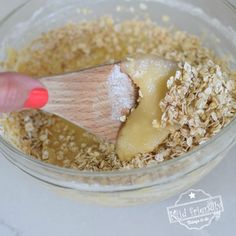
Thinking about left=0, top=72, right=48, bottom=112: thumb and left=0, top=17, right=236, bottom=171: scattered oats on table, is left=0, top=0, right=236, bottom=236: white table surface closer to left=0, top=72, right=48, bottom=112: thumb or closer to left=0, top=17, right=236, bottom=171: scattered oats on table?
left=0, top=17, right=236, bottom=171: scattered oats on table

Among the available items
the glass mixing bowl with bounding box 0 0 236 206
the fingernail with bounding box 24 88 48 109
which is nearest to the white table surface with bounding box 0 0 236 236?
the glass mixing bowl with bounding box 0 0 236 206

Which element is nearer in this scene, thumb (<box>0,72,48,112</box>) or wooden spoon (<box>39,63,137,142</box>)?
thumb (<box>0,72,48,112</box>)

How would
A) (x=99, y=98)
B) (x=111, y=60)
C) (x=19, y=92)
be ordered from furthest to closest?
(x=111, y=60)
(x=99, y=98)
(x=19, y=92)

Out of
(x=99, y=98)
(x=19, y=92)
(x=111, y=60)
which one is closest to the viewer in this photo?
(x=19, y=92)

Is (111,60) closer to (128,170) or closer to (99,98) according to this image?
(99,98)

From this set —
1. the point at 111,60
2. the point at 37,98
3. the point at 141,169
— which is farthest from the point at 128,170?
the point at 111,60

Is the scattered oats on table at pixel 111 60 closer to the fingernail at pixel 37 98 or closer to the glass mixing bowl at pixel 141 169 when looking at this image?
the glass mixing bowl at pixel 141 169

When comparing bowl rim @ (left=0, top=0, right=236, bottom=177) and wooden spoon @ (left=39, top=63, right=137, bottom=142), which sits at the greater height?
wooden spoon @ (left=39, top=63, right=137, bottom=142)

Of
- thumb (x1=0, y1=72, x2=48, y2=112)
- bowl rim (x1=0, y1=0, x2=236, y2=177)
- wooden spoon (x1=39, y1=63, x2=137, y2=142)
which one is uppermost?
wooden spoon (x1=39, y1=63, x2=137, y2=142)
